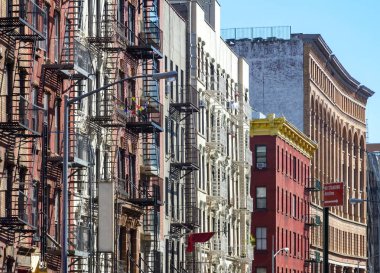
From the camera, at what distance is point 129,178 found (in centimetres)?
7094

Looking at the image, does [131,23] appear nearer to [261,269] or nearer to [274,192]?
[274,192]

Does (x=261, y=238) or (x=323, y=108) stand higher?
(x=323, y=108)

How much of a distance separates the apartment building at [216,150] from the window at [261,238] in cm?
1664

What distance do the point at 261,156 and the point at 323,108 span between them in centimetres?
2867

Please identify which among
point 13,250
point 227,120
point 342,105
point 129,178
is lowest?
point 13,250

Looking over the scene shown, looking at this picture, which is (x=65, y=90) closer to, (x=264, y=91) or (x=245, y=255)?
(x=245, y=255)

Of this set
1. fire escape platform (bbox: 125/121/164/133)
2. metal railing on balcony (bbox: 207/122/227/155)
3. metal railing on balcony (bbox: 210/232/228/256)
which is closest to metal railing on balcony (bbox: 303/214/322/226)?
metal railing on balcony (bbox: 210/232/228/256)

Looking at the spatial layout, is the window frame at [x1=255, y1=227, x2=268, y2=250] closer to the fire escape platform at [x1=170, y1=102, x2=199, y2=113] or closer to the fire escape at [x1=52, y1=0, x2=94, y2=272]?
the fire escape platform at [x1=170, y1=102, x2=199, y2=113]

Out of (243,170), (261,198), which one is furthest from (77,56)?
(261,198)

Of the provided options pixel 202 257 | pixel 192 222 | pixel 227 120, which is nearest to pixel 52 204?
pixel 192 222

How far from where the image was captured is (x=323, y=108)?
155 m

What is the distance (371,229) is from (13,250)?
149986 mm

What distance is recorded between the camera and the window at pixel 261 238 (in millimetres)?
126750

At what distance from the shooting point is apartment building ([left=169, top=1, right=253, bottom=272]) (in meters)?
89.3
